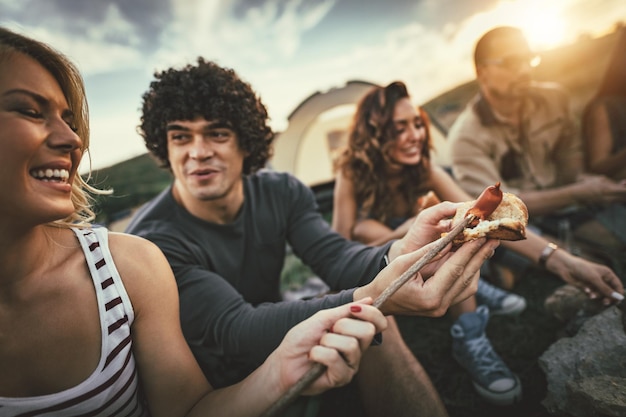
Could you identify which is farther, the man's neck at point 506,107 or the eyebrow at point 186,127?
the man's neck at point 506,107

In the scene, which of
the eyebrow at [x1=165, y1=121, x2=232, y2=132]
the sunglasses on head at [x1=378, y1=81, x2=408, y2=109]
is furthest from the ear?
the eyebrow at [x1=165, y1=121, x2=232, y2=132]

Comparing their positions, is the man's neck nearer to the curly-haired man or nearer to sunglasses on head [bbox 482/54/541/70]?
sunglasses on head [bbox 482/54/541/70]

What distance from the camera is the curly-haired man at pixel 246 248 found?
1.55 metres

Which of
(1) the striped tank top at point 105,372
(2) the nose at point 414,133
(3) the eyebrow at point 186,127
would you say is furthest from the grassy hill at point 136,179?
(1) the striped tank top at point 105,372

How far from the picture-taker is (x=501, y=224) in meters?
1.30

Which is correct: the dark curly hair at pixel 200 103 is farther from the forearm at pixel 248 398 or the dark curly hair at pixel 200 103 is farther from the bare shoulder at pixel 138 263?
the forearm at pixel 248 398

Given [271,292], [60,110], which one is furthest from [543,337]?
[60,110]

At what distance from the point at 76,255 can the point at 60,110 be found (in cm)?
61

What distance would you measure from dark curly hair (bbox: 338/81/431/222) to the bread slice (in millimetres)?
1993

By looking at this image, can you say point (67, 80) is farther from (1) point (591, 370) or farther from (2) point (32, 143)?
(1) point (591, 370)

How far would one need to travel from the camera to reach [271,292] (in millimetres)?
2631

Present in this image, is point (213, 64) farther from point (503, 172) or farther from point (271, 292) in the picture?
point (503, 172)

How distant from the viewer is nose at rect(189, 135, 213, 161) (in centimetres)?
228

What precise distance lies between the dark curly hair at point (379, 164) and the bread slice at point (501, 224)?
6.54 feet
